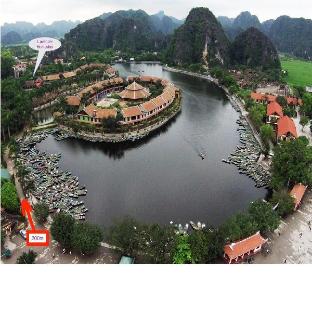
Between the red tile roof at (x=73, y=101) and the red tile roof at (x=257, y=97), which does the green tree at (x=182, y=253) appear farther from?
the red tile roof at (x=257, y=97)

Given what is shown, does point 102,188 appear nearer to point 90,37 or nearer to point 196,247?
point 196,247

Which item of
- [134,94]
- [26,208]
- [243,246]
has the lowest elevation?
[26,208]

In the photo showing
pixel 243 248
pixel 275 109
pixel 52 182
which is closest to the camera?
pixel 243 248

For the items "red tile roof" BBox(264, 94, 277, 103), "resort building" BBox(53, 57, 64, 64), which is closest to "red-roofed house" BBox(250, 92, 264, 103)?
"red tile roof" BBox(264, 94, 277, 103)

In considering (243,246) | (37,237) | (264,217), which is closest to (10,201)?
(37,237)

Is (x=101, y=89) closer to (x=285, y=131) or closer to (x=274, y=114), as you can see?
(x=274, y=114)

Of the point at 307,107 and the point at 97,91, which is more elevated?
the point at 307,107
